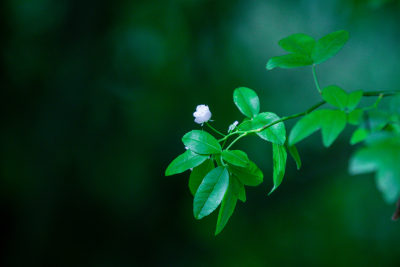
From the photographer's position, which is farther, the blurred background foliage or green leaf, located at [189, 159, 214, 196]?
the blurred background foliage

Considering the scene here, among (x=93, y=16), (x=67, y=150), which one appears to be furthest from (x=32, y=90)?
(x=93, y=16)

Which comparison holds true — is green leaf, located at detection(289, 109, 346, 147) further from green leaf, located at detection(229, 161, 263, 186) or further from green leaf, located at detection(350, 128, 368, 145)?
green leaf, located at detection(229, 161, 263, 186)

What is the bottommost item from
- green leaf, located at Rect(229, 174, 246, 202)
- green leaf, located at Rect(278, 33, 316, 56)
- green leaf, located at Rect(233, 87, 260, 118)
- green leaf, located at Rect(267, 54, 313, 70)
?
green leaf, located at Rect(229, 174, 246, 202)

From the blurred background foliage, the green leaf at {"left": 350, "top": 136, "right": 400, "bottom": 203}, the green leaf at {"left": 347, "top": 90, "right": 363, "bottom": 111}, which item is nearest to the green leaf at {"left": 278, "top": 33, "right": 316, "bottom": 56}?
the green leaf at {"left": 347, "top": 90, "right": 363, "bottom": 111}

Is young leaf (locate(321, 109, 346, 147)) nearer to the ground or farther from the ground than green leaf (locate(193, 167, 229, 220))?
farther from the ground

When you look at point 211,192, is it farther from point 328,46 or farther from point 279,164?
point 328,46

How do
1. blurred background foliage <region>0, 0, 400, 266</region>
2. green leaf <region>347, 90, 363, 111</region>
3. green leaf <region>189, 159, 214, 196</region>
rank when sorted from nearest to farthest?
green leaf <region>347, 90, 363, 111</region>
green leaf <region>189, 159, 214, 196</region>
blurred background foliage <region>0, 0, 400, 266</region>

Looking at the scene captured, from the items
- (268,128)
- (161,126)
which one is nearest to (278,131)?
(268,128)

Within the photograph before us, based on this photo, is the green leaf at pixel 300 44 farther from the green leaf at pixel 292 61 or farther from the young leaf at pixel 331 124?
the young leaf at pixel 331 124
